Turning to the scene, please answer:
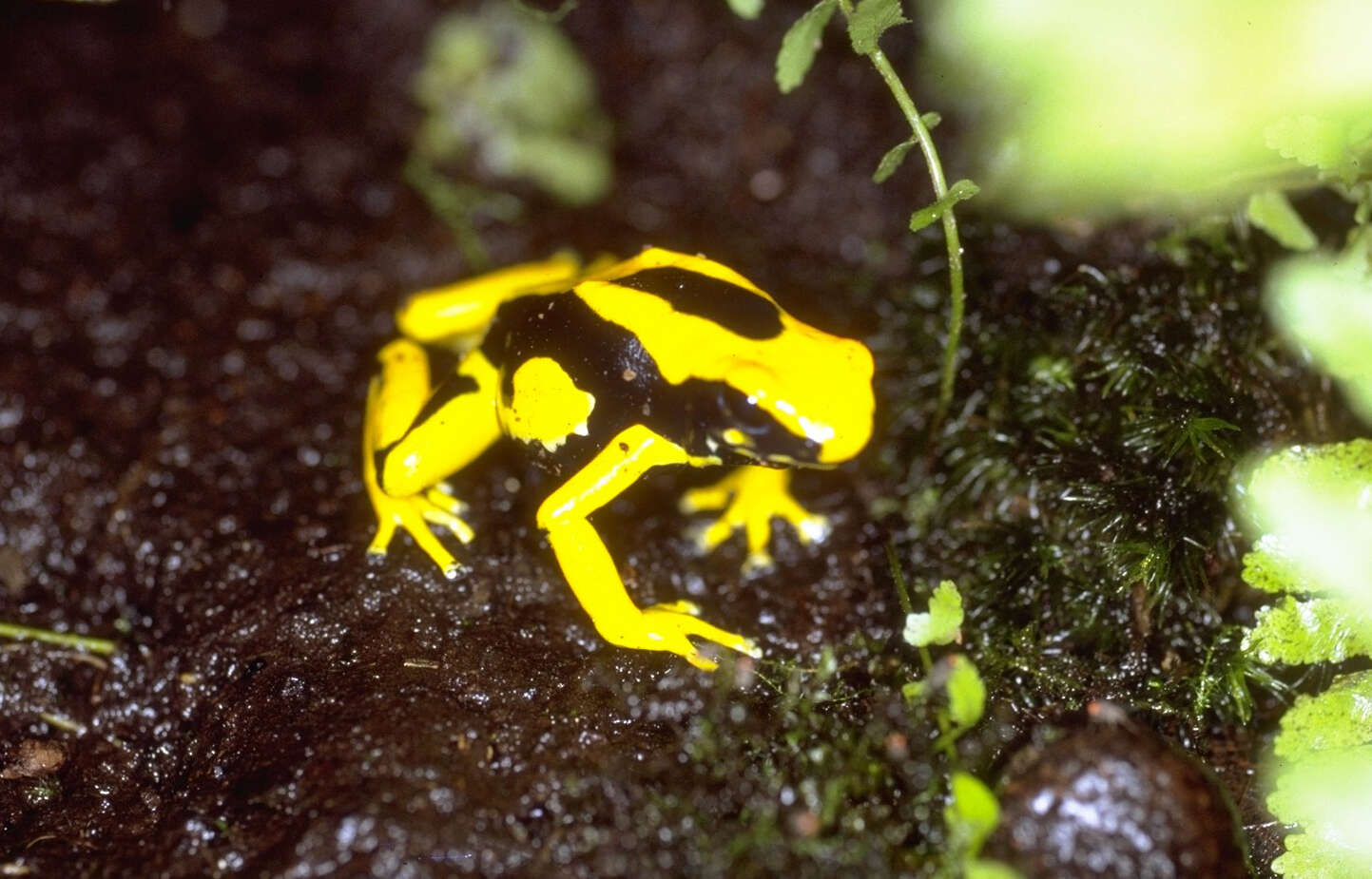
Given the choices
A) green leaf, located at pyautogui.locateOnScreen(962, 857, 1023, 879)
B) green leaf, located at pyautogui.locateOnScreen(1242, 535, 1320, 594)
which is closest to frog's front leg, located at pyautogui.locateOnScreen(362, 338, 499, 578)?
green leaf, located at pyautogui.locateOnScreen(962, 857, 1023, 879)

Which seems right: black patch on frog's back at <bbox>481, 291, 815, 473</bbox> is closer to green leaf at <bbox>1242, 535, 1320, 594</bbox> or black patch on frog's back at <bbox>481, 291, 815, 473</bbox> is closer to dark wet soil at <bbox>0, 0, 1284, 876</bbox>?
dark wet soil at <bbox>0, 0, 1284, 876</bbox>

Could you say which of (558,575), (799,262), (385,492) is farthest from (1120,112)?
(385,492)

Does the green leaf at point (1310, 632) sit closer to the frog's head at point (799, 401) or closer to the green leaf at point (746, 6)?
the frog's head at point (799, 401)

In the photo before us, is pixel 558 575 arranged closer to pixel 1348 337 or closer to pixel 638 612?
pixel 638 612

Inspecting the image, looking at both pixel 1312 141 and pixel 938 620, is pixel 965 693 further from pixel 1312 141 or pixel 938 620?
pixel 1312 141

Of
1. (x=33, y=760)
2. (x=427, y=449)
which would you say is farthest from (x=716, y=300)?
(x=33, y=760)

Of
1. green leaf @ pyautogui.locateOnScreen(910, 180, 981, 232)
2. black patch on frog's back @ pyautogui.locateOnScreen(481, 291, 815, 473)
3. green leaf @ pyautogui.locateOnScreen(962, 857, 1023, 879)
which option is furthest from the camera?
black patch on frog's back @ pyautogui.locateOnScreen(481, 291, 815, 473)
